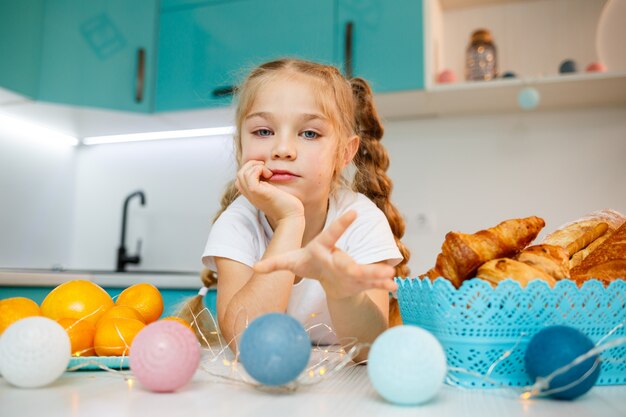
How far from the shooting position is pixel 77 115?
2363mm

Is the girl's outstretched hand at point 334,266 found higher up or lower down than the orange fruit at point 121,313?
higher up

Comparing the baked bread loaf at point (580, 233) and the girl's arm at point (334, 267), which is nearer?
the girl's arm at point (334, 267)

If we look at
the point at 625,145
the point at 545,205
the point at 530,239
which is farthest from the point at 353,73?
the point at 530,239

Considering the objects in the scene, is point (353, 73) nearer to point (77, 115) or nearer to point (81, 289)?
point (77, 115)

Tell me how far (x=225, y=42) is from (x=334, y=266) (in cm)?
191

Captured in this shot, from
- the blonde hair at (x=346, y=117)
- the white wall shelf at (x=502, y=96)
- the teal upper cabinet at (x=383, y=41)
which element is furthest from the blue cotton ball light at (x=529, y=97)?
the blonde hair at (x=346, y=117)

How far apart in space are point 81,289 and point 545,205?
185 centimetres

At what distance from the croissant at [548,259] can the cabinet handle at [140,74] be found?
203 centimetres

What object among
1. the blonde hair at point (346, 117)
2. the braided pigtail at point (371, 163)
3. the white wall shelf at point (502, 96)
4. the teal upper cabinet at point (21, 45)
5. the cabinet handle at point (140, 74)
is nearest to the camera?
the blonde hair at point (346, 117)

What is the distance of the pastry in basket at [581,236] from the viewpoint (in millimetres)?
695

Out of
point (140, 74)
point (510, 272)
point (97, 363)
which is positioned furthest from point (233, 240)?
point (140, 74)

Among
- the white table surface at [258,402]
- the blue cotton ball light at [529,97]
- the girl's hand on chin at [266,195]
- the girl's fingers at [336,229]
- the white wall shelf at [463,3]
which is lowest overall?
the white table surface at [258,402]

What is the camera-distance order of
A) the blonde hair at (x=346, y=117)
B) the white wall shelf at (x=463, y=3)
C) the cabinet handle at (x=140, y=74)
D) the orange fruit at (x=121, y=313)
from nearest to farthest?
1. the orange fruit at (x=121, y=313)
2. the blonde hair at (x=346, y=117)
3. the white wall shelf at (x=463, y=3)
4. the cabinet handle at (x=140, y=74)

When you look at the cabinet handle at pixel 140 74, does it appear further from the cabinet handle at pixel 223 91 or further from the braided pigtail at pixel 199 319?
the braided pigtail at pixel 199 319
